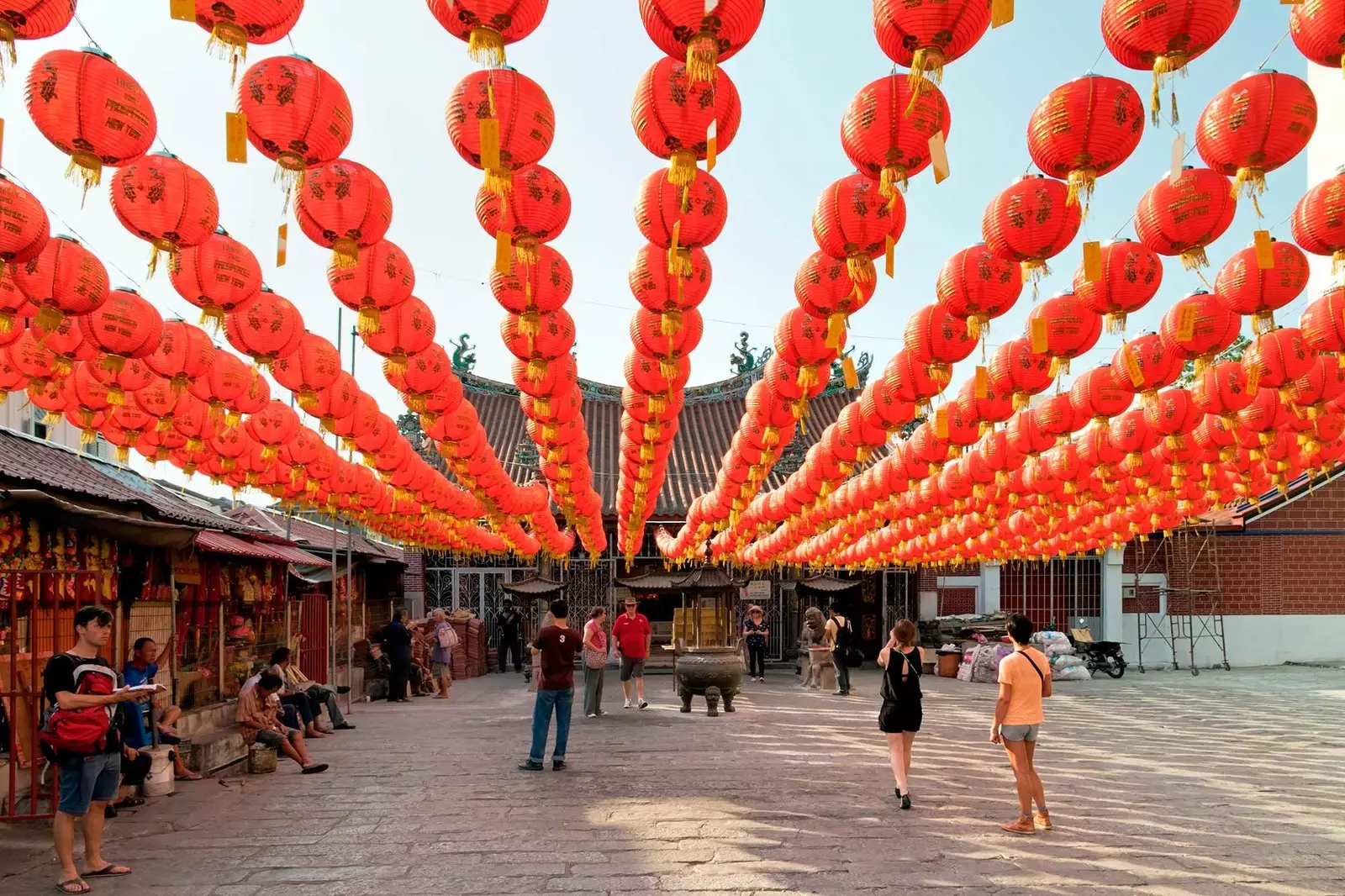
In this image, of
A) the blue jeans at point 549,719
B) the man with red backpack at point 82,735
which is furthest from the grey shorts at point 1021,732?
the man with red backpack at point 82,735

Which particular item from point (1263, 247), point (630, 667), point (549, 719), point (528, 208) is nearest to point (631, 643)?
point (630, 667)

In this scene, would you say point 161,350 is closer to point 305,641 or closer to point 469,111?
point 469,111

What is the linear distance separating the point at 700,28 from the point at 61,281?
464 cm

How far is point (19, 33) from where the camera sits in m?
4.29

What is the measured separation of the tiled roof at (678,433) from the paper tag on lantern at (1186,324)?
19.8 m

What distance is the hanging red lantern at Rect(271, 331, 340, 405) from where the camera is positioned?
8.16 meters

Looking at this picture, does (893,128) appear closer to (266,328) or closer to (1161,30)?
(1161,30)

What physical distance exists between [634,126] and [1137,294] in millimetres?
3869

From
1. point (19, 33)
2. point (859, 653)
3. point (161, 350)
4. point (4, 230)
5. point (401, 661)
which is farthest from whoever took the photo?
point (859, 653)

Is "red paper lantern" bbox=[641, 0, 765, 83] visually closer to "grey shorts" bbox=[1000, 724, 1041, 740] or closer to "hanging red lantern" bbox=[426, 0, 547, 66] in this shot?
"hanging red lantern" bbox=[426, 0, 547, 66]

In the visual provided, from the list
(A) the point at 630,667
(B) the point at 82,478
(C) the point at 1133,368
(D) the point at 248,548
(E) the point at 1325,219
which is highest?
(E) the point at 1325,219

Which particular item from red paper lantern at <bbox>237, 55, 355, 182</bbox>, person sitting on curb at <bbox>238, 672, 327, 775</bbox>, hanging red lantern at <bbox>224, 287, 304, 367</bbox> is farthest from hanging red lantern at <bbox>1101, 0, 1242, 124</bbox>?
person sitting on curb at <bbox>238, 672, 327, 775</bbox>

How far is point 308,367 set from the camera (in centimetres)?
827

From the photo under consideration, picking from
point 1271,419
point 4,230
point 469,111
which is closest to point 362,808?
point 4,230
